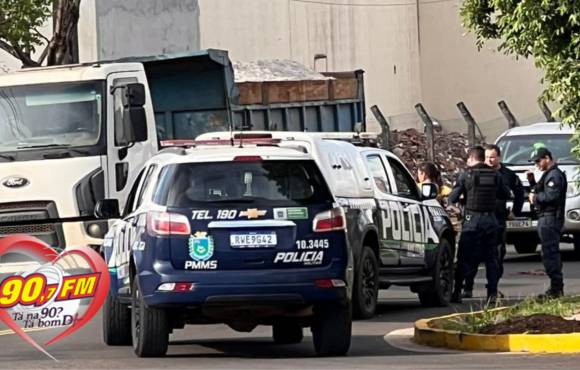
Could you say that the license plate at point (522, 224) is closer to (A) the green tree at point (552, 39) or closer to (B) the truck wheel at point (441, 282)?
(B) the truck wheel at point (441, 282)

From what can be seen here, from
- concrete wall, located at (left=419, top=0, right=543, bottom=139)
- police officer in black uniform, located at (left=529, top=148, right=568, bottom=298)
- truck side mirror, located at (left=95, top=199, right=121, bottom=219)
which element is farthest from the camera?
concrete wall, located at (left=419, top=0, right=543, bottom=139)

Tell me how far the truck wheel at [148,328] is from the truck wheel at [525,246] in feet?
44.2

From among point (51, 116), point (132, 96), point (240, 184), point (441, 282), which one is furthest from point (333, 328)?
point (51, 116)

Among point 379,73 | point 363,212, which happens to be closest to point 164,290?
point 363,212

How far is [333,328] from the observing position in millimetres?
12750

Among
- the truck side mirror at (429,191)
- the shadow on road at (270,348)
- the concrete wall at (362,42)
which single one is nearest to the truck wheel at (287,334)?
the shadow on road at (270,348)

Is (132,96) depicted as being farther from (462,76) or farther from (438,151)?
(462,76)

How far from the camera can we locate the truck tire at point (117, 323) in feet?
46.1

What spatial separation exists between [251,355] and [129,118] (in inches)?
206

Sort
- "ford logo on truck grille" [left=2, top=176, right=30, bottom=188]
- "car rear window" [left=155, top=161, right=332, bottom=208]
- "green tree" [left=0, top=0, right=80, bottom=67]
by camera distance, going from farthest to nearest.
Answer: "green tree" [left=0, top=0, right=80, bottom=67] < "ford logo on truck grille" [left=2, top=176, right=30, bottom=188] < "car rear window" [left=155, top=161, right=332, bottom=208]

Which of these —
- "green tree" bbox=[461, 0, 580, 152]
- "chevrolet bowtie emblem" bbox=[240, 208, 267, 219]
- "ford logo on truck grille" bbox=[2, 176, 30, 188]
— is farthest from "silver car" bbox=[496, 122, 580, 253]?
"chevrolet bowtie emblem" bbox=[240, 208, 267, 219]

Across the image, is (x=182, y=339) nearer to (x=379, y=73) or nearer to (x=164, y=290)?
(x=164, y=290)

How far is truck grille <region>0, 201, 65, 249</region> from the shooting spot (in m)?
17.7

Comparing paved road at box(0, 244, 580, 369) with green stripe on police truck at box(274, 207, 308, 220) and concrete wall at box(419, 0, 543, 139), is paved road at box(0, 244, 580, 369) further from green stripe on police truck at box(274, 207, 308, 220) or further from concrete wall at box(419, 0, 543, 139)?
concrete wall at box(419, 0, 543, 139)
